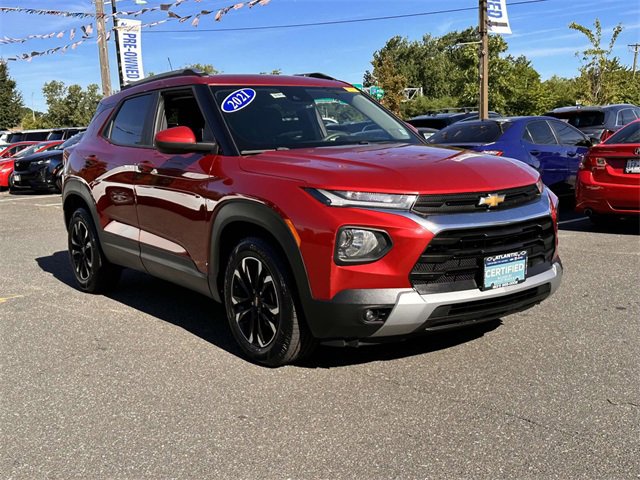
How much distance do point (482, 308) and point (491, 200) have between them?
586 mm

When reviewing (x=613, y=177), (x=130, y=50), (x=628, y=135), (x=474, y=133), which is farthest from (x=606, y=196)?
(x=130, y=50)

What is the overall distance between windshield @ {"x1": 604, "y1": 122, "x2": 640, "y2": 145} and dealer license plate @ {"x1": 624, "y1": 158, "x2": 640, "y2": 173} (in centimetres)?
31

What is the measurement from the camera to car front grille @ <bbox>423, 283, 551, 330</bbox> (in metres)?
3.41

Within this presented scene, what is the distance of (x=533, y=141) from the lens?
9359 mm

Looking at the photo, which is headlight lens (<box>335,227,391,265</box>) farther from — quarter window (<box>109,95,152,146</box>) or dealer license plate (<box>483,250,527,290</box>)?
quarter window (<box>109,95,152,146</box>)

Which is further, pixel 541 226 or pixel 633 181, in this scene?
pixel 633 181

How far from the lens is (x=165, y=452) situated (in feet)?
9.71

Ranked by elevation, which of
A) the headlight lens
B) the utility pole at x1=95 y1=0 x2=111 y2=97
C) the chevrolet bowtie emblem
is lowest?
the headlight lens

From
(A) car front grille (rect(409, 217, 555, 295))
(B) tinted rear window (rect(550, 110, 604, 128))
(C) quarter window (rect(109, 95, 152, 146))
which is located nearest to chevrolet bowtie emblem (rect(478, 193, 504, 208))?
(A) car front grille (rect(409, 217, 555, 295))

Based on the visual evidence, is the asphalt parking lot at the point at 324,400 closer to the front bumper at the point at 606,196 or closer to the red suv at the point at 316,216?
the red suv at the point at 316,216

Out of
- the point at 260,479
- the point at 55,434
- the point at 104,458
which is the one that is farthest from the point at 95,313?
the point at 260,479

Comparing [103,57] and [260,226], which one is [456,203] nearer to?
[260,226]

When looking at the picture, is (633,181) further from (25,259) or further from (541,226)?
(25,259)

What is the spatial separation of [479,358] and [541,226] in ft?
2.86
